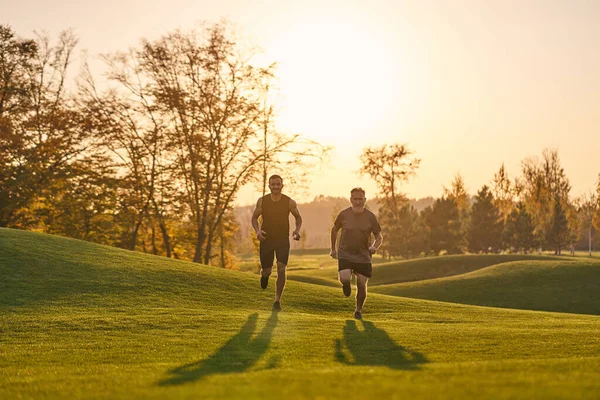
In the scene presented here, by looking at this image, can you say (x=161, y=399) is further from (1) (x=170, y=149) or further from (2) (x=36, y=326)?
(1) (x=170, y=149)

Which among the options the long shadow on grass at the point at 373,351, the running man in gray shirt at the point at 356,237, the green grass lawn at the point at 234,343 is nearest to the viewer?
the green grass lawn at the point at 234,343

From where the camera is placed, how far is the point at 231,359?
10609mm

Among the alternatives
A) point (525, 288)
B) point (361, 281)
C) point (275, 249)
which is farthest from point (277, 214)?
point (525, 288)

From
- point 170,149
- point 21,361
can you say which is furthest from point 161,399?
point 170,149

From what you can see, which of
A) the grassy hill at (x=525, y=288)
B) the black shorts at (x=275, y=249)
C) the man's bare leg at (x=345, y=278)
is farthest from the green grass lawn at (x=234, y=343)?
the grassy hill at (x=525, y=288)

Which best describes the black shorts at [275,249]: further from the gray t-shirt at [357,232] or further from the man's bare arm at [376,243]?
the man's bare arm at [376,243]

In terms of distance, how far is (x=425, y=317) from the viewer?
64.8ft

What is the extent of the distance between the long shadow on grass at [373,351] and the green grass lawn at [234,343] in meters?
0.03

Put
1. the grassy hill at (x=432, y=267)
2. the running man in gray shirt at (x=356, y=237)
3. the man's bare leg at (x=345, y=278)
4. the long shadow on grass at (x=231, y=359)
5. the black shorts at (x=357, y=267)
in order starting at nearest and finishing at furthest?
the long shadow on grass at (x=231, y=359) → the running man in gray shirt at (x=356, y=237) → the man's bare leg at (x=345, y=278) → the black shorts at (x=357, y=267) → the grassy hill at (x=432, y=267)

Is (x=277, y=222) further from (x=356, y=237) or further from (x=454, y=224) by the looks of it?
(x=454, y=224)

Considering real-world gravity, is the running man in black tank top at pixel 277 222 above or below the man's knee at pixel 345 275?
above

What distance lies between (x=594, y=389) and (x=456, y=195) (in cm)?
8897

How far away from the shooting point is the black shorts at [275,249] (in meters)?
15.9

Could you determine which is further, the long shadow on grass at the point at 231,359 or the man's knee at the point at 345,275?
the man's knee at the point at 345,275
